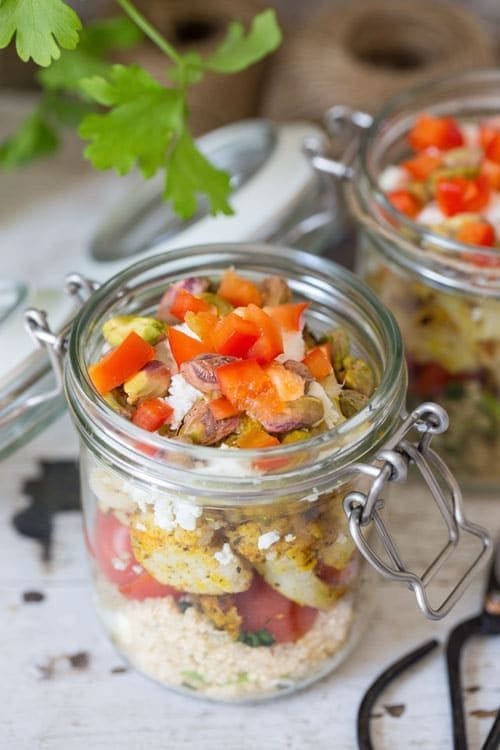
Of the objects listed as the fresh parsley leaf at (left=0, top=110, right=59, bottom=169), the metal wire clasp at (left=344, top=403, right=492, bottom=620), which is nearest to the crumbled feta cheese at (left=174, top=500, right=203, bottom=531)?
the metal wire clasp at (left=344, top=403, right=492, bottom=620)

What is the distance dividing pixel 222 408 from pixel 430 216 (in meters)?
0.37

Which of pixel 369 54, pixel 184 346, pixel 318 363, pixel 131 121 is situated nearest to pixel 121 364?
pixel 184 346

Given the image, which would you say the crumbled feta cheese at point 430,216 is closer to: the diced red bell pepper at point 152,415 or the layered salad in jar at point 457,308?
the layered salad in jar at point 457,308

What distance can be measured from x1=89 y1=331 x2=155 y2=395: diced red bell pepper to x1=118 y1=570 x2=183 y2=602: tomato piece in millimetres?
148

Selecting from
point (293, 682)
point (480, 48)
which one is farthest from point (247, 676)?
point (480, 48)

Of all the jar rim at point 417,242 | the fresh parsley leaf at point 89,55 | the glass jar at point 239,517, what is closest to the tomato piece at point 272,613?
the glass jar at point 239,517

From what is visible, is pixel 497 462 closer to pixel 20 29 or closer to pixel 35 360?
pixel 35 360

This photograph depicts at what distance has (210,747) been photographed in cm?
85

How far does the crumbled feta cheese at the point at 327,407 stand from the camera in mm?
784

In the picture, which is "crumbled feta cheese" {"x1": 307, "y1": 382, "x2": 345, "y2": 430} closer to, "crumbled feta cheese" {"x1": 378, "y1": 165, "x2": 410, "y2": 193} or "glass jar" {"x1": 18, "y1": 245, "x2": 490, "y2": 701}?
"glass jar" {"x1": 18, "y1": 245, "x2": 490, "y2": 701}

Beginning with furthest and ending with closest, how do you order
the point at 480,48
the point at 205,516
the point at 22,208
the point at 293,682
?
1. the point at 480,48
2. the point at 22,208
3. the point at 293,682
4. the point at 205,516

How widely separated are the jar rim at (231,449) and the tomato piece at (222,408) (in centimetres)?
3

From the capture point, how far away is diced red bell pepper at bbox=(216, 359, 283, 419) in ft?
2.50

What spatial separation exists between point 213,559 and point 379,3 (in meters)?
1.07
